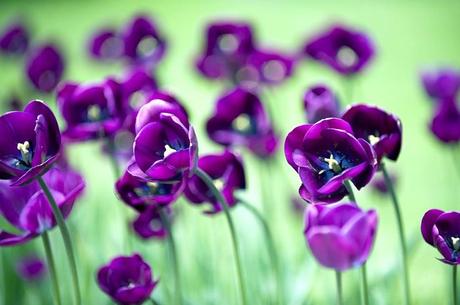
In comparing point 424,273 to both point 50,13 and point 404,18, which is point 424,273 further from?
point 50,13

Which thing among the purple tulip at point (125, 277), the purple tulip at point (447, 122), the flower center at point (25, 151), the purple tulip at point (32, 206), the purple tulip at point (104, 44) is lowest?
the purple tulip at point (125, 277)

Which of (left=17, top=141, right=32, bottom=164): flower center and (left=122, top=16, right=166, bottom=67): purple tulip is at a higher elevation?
(left=122, top=16, right=166, bottom=67): purple tulip

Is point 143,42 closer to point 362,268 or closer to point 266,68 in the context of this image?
point 266,68

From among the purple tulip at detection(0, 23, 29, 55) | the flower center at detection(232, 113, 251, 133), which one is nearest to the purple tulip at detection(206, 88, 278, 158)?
the flower center at detection(232, 113, 251, 133)

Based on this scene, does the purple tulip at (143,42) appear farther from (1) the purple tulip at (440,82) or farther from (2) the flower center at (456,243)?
(2) the flower center at (456,243)

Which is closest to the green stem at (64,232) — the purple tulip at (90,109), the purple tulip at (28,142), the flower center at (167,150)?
the purple tulip at (28,142)

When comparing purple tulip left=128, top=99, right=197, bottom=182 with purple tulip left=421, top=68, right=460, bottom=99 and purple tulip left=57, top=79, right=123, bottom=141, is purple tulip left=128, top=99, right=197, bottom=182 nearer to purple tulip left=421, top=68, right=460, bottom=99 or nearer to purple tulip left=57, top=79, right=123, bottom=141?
purple tulip left=57, top=79, right=123, bottom=141

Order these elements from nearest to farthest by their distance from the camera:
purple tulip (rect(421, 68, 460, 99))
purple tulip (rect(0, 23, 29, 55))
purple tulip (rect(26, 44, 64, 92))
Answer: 1. purple tulip (rect(421, 68, 460, 99))
2. purple tulip (rect(26, 44, 64, 92))
3. purple tulip (rect(0, 23, 29, 55))
